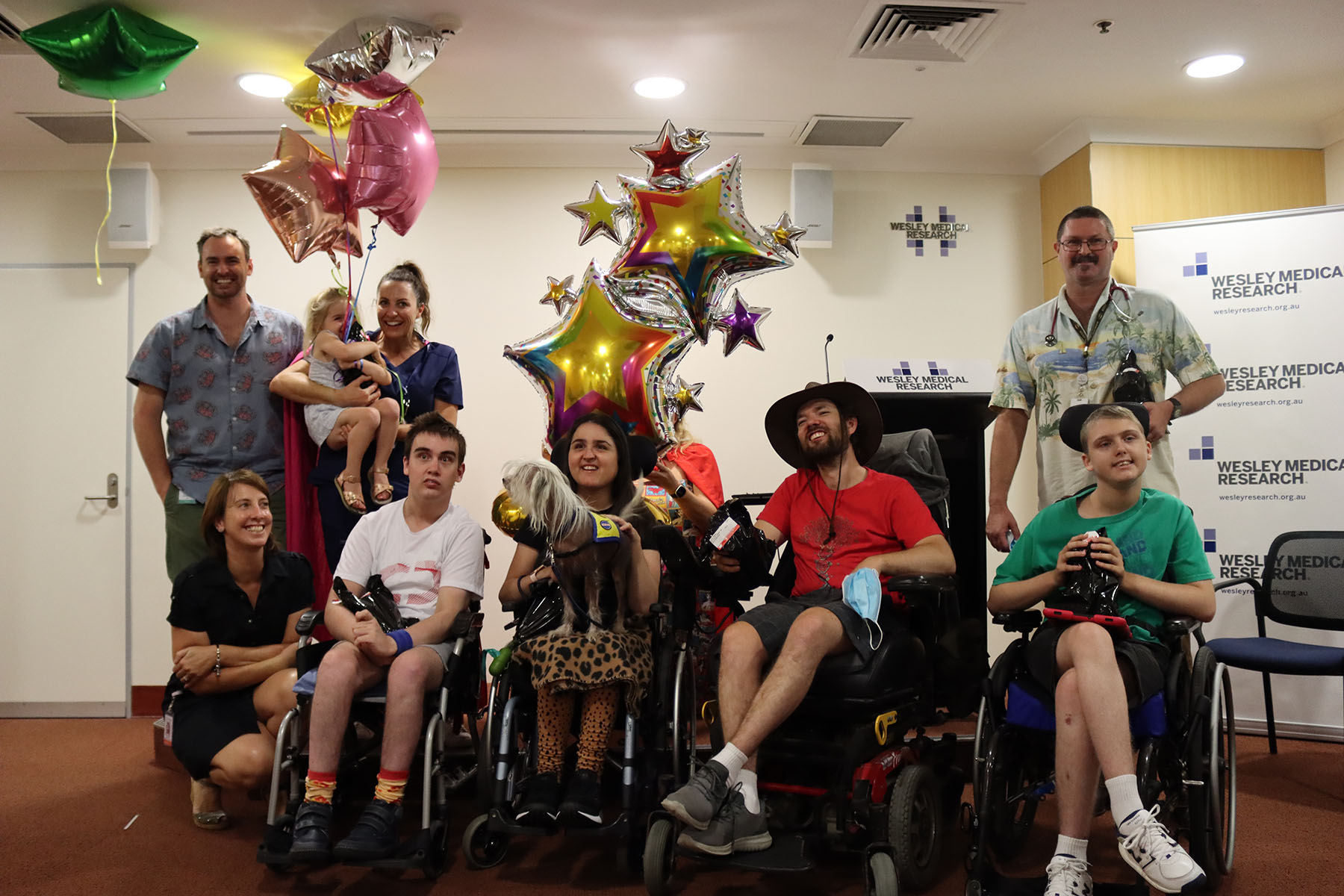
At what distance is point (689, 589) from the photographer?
2.91m

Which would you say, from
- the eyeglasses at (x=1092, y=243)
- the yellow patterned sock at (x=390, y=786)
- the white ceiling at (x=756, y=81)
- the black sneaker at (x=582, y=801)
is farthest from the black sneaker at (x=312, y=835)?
the eyeglasses at (x=1092, y=243)

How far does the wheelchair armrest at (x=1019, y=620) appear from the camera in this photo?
2586 mm

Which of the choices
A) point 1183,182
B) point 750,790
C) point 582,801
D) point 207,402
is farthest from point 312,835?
point 1183,182

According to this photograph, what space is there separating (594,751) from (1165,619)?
58.9 inches

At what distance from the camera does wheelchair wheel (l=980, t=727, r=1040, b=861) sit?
7.77ft

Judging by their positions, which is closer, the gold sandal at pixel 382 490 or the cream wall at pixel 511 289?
the gold sandal at pixel 382 490

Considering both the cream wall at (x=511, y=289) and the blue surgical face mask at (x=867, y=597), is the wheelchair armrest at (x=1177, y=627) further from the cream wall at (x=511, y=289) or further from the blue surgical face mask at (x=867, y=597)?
the cream wall at (x=511, y=289)

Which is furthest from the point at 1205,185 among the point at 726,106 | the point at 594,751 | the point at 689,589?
the point at 594,751

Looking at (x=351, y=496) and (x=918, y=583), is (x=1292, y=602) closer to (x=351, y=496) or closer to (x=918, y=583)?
(x=918, y=583)

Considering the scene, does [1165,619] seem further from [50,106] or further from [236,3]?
[50,106]

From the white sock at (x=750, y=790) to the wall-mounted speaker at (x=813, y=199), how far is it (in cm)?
330

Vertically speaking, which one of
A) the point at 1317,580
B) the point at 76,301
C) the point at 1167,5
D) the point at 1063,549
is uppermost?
the point at 1167,5

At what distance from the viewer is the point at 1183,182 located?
480 cm

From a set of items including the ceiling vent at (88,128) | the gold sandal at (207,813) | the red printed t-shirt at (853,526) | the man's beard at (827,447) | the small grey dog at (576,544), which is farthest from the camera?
the ceiling vent at (88,128)
